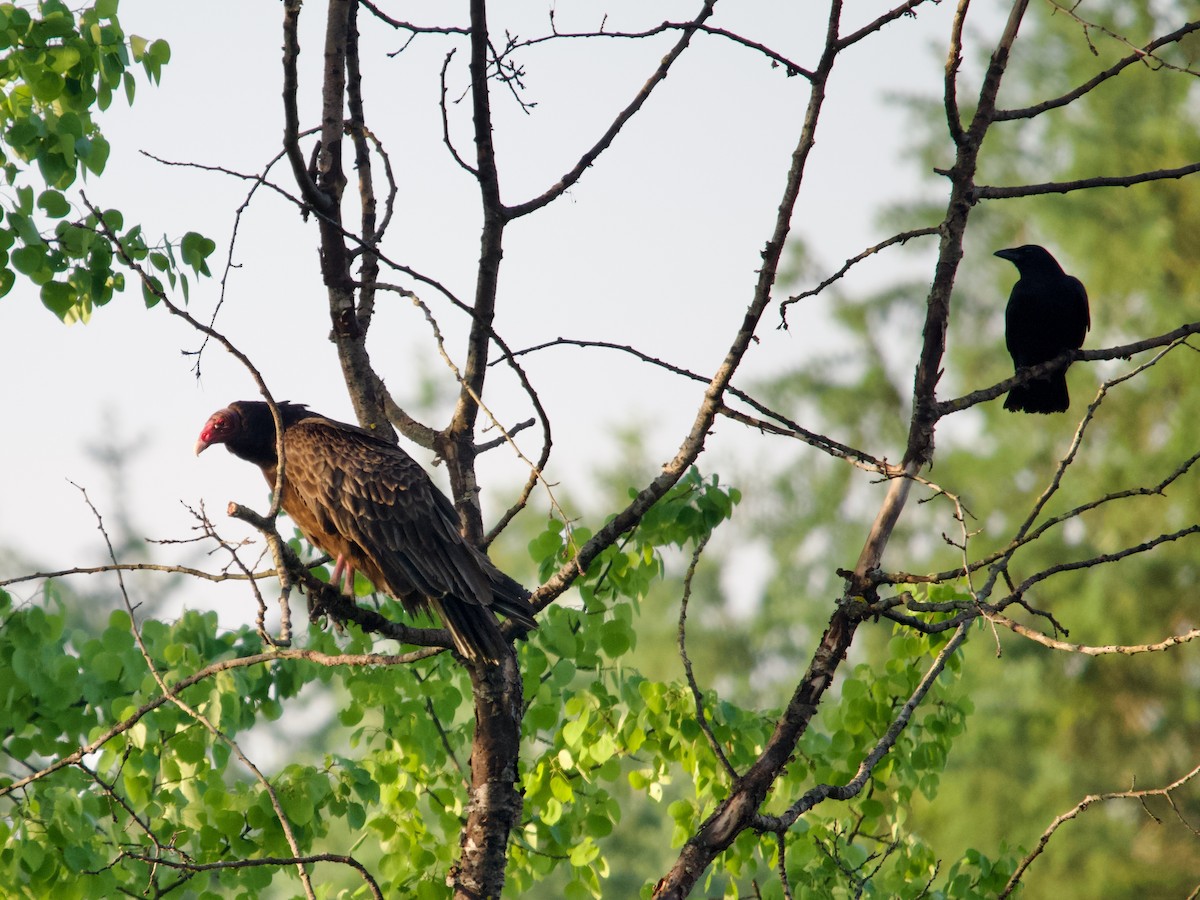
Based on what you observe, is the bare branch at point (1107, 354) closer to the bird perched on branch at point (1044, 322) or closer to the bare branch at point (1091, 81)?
the bare branch at point (1091, 81)

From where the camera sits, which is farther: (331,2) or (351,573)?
(351,573)

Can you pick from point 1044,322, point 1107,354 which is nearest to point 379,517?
point 1107,354

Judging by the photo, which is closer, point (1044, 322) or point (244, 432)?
point (244, 432)

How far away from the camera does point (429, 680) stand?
4.14m

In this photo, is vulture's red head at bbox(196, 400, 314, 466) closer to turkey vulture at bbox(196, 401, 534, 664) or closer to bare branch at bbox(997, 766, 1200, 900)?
turkey vulture at bbox(196, 401, 534, 664)

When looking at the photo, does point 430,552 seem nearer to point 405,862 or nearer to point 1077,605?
point 405,862

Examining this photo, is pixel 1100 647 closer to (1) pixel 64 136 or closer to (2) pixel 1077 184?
(2) pixel 1077 184

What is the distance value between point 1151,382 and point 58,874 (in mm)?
11860

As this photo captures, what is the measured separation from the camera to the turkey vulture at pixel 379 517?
3622mm

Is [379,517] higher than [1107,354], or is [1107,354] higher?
[379,517]

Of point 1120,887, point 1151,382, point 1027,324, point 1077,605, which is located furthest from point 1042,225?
point 1027,324

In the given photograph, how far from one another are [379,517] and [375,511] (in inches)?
0.9

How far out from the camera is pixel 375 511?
405 cm

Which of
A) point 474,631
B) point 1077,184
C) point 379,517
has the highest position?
point 379,517
